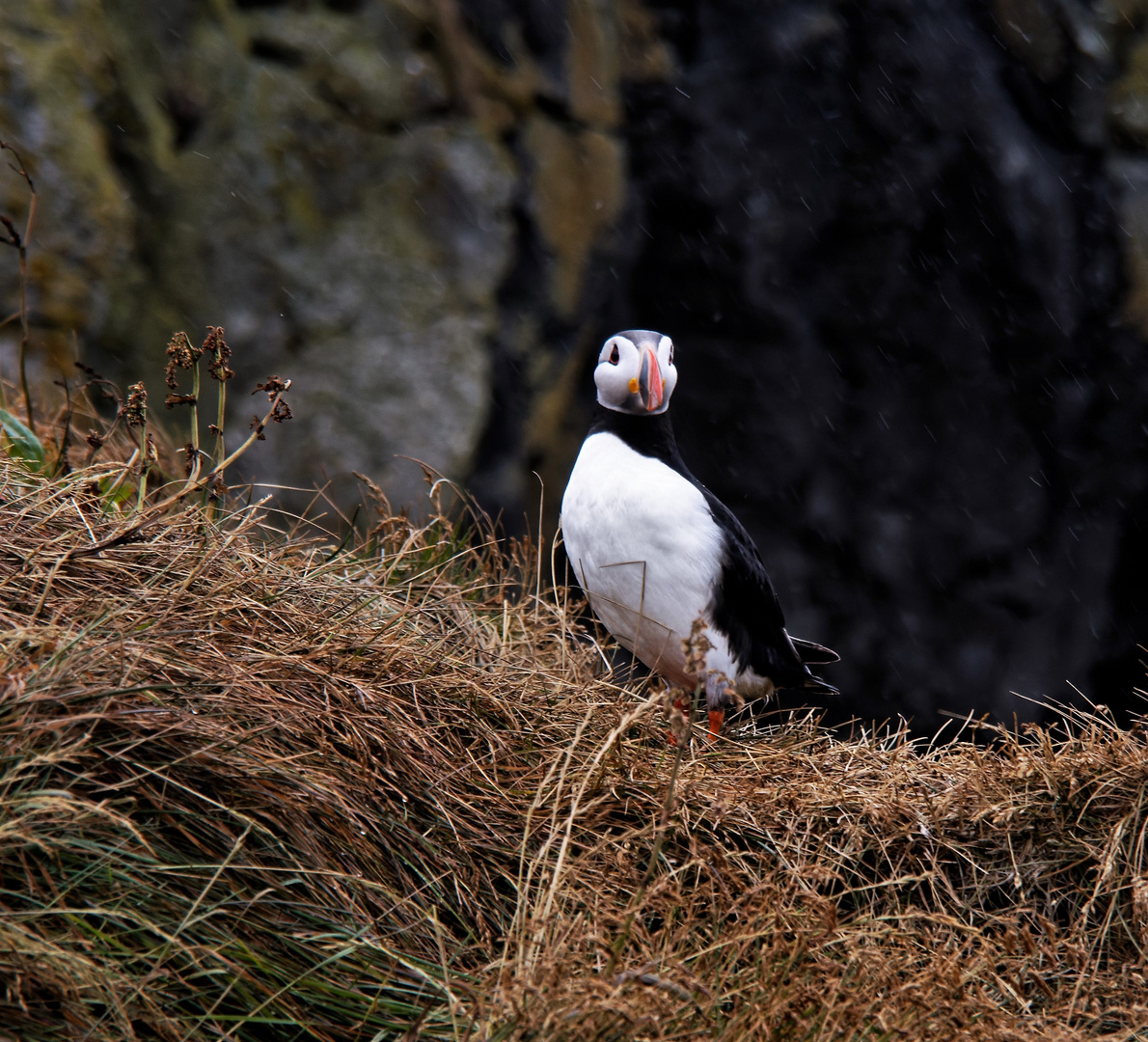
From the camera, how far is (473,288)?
645 centimetres

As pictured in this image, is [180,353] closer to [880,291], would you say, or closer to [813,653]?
[813,653]

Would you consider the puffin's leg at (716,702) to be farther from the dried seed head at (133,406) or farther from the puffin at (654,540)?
the dried seed head at (133,406)

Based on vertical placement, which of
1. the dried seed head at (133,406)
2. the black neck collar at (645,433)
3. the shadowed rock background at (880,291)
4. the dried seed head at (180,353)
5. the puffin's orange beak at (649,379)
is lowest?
the shadowed rock background at (880,291)

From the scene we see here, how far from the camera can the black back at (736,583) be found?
3039 millimetres

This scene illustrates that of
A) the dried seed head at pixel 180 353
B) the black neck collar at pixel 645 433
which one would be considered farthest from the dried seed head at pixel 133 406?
the black neck collar at pixel 645 433

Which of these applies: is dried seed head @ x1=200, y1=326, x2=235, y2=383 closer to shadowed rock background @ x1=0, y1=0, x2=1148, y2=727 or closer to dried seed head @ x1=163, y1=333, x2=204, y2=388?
A: dried seed head @ x1=163, y1=333, x2=204, y2=388

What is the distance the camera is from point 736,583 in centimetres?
306

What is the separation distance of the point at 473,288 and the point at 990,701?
14.5 feet

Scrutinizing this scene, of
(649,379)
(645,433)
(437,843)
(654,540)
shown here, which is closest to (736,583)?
(654,540)

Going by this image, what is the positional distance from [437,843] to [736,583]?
1494 mm

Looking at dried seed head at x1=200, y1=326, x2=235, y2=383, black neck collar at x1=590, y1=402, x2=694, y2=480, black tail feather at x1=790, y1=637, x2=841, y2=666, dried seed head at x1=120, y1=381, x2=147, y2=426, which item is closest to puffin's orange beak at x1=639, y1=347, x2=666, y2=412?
black neck collar at x1=590, y1=402, x2=694, y2=480

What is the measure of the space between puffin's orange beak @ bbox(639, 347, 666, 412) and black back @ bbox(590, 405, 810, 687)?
0.15 meters

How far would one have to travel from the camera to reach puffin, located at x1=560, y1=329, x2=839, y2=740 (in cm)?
290

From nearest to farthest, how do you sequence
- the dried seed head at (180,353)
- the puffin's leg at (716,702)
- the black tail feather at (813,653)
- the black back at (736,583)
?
the dried seed head at (180,353) < the puffin's leg at (716,702) < the black back at (736,583) < the black tail feather at (813,653)
